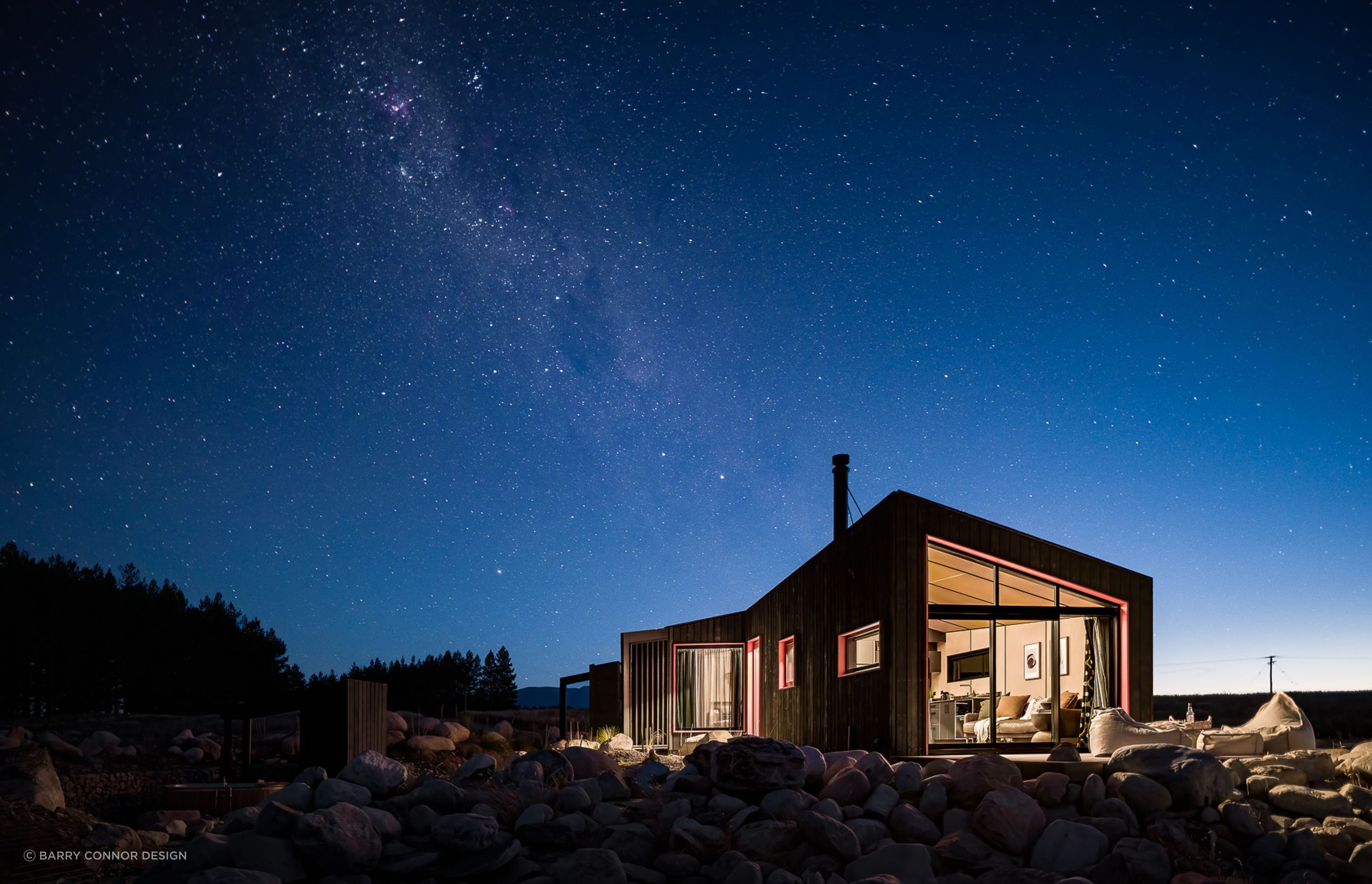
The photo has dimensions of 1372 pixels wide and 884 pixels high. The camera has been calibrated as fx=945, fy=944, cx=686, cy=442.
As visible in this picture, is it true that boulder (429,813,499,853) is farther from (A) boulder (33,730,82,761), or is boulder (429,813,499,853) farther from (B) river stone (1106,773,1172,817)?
(A) boulder (33,730,82,761)

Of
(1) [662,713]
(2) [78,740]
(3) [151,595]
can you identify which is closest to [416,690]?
(3) [151,595]

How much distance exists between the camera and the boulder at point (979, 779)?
26.2 ft

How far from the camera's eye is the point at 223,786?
11.6 metres

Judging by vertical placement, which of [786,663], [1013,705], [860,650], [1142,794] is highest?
[860,650]

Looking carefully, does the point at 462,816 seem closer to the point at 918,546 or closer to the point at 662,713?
the point at 918,546

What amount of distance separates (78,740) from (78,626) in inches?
627

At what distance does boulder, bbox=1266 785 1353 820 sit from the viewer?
8.00 metres

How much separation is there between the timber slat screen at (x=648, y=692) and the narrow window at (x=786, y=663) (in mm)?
3487

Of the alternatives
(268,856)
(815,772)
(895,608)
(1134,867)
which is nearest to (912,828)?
(815,772)

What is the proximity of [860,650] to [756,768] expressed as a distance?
5.33m

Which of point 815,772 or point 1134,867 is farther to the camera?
point 815,772

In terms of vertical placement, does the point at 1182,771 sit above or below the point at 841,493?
below

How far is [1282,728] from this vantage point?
31.7ft

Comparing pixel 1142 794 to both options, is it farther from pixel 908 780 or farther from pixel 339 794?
pixel 339 794
